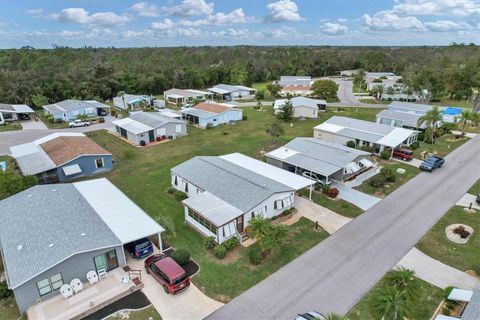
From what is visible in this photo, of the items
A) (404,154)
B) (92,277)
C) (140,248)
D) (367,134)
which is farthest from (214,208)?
(367,134)

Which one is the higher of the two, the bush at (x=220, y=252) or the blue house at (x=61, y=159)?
the blue house at (x=61, y=159)

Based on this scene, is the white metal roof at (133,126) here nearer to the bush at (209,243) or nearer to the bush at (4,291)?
the bush at (209,243)

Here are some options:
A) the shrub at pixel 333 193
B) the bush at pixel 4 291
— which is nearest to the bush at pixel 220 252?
the bush at pixel 4 291

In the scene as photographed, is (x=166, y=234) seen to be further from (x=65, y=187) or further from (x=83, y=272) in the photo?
(x=65, y=187)

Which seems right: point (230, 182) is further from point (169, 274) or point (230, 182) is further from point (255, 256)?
point (169, 274)

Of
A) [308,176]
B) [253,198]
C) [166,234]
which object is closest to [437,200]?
[308,176]

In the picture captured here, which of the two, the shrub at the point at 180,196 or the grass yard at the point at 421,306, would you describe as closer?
the grass yard at the point at 421,306

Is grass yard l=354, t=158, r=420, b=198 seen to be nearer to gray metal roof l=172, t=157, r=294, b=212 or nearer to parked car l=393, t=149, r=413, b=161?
parked car l=393, t=149, r=413, b=161
